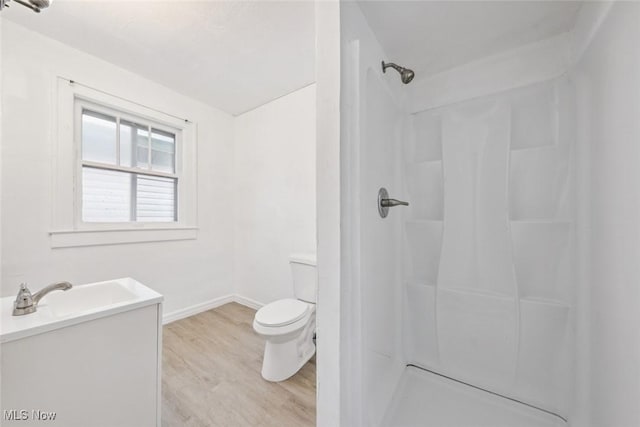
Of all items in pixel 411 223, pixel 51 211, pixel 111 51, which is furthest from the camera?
→ pixel 111 51

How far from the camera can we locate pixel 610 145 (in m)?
0.82

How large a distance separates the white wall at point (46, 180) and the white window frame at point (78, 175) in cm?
4

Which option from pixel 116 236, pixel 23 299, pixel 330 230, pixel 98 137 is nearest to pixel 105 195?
pixel 116 236

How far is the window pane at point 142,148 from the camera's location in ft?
7.72

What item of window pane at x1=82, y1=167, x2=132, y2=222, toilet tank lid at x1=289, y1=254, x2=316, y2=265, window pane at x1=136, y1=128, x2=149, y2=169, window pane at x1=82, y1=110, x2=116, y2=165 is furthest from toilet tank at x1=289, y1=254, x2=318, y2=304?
window pane at x1=82, y1=110, x2=116, y2=165

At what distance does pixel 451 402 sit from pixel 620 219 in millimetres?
1062

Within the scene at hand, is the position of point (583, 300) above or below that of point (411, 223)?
below

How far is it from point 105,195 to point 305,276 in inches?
74.3

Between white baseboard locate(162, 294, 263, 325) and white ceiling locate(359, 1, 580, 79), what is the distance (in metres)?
2.60

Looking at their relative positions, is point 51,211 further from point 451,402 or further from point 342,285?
point 451,402

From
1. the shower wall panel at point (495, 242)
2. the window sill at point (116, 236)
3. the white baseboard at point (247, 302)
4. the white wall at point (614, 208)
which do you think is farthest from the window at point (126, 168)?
the white wall at point (614, 208)

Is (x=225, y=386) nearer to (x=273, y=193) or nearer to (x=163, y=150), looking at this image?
(x=273, y=193)

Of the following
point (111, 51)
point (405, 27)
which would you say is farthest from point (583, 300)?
point (111, 51)

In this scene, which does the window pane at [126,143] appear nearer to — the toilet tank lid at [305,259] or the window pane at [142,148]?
the window pane at [142,148]
